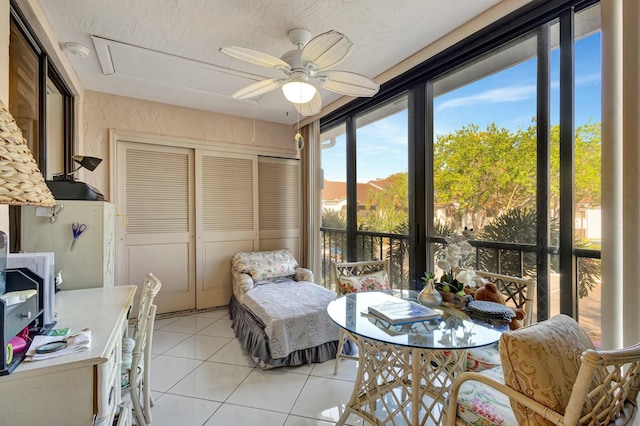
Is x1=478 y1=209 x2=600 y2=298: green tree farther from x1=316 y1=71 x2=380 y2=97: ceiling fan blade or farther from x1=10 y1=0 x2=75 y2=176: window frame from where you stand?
x1=10 y1=0 x2=75 y2=176: window frame

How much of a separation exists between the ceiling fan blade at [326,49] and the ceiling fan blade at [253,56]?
0.52 feet

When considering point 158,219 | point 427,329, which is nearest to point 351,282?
point 427,329

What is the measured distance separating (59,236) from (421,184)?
262cm

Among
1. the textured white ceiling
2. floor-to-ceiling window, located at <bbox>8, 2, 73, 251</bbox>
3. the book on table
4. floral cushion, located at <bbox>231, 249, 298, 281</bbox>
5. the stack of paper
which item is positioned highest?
the textured white ceiling

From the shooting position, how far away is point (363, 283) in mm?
2473

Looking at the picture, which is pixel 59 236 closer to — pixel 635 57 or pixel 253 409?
pixel 253 409

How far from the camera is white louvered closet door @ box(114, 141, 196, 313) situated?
3365 mm

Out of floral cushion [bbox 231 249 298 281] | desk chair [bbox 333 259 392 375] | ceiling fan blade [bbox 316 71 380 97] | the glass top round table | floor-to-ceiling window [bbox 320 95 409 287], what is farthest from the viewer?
floral cushion [bbox 231 249 298 281]

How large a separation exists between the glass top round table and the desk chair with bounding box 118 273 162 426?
3.31 ft

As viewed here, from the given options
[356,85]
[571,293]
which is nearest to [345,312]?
[571,293]

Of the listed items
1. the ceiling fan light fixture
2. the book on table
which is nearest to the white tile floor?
the book on table

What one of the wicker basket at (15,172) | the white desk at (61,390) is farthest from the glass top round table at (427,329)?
the wicker basket at (15,172)

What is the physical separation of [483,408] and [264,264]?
277cm

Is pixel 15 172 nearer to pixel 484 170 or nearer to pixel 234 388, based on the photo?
pixel 234 388
